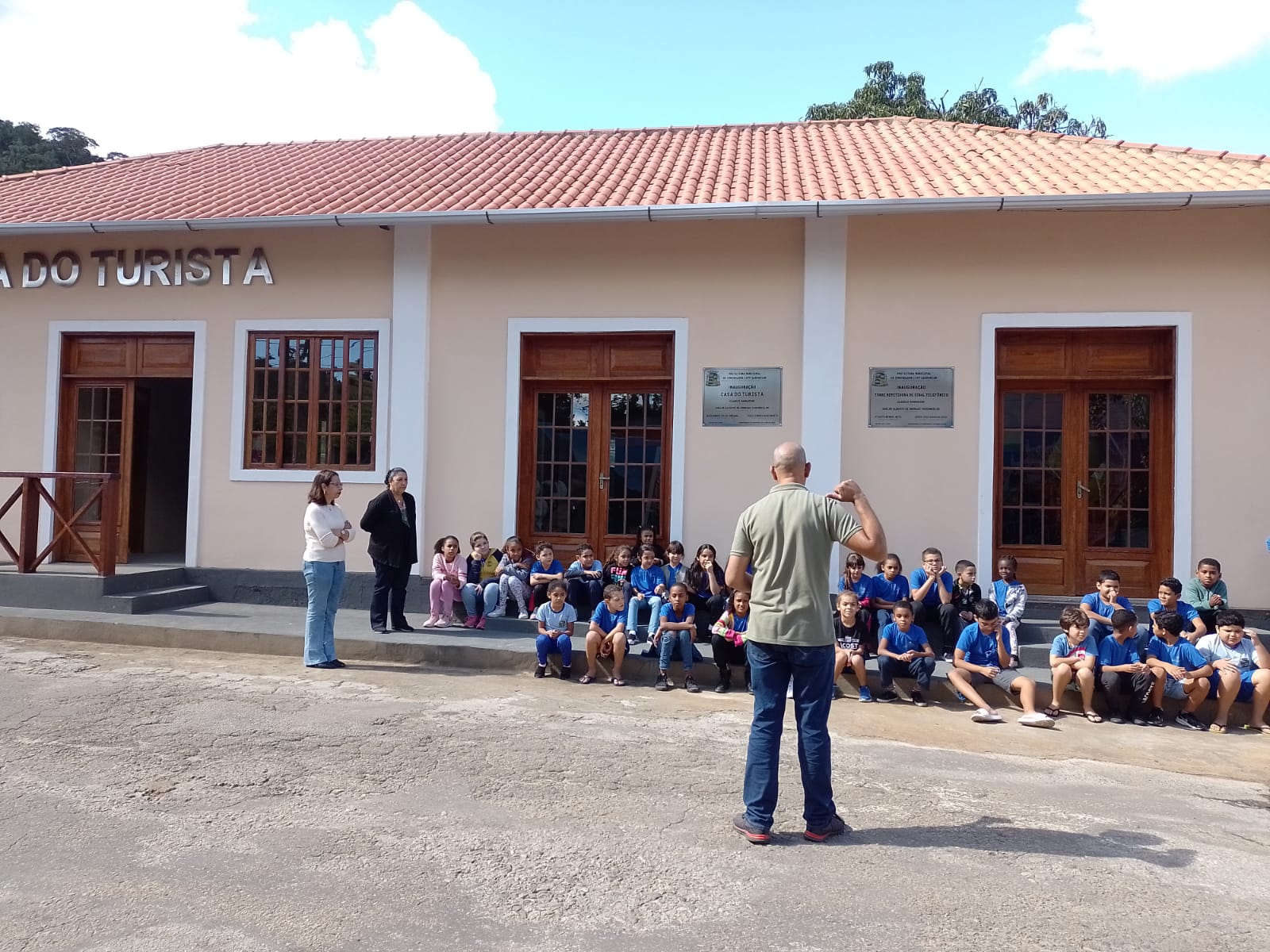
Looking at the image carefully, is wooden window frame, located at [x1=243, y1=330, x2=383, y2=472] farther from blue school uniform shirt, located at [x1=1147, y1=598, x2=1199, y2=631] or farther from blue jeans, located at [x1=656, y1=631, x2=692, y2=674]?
blue school uniform shirt, located at [x1=1147, y1=598, x2=1199, y2=631]

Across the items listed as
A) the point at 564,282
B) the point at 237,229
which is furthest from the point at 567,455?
the point at 237,229

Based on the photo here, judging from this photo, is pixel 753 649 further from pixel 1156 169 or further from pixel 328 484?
pixel 1156 169

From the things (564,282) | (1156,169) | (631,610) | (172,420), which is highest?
(1156,169)

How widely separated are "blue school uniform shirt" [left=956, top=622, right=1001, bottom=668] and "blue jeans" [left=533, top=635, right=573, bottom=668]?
9.40 feet

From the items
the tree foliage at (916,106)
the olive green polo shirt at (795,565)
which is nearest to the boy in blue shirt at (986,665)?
the olive green polo shirt at (795,565)

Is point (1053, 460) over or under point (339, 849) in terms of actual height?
over

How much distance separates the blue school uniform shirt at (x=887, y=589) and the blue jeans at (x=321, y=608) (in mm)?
4264

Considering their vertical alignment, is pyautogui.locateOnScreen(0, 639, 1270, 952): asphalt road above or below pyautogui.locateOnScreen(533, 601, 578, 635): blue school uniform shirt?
below

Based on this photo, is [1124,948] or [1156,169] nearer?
[1124,948]

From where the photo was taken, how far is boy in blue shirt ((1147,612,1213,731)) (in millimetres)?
6336

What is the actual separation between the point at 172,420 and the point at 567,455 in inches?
249

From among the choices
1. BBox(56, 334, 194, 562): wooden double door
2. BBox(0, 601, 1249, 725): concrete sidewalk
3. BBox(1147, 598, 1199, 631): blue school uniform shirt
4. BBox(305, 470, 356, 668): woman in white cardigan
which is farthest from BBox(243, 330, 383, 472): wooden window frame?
BBox(1147, 598, 1199, 631): blue school uniform shirt

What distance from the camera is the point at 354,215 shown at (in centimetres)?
912

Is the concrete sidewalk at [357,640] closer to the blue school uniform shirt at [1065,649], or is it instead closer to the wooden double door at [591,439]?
Answer: the blue school uniform shirt at [1065,649]
